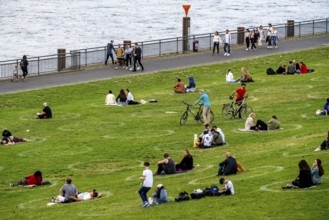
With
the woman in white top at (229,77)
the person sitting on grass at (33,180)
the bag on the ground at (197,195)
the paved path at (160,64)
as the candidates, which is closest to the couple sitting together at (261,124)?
the person sitting on grass at (33,180)

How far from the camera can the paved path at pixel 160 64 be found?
65.9 meters

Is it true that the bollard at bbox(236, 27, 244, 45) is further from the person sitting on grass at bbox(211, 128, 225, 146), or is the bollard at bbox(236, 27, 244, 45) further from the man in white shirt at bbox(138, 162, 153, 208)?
the man in white shirt at bbox(138, 162, 153, 208)

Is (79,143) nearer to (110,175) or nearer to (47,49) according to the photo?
(110,175)

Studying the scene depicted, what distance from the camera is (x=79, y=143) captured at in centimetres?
4912

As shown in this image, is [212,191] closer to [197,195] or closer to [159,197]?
[197,195]

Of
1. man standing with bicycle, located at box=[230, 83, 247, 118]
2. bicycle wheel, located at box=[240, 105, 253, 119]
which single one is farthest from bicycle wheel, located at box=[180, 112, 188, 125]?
bicycle wheel, located at box=[240, 105, 253, 119]

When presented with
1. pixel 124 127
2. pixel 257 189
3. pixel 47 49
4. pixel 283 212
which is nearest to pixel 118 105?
pixel 124 127

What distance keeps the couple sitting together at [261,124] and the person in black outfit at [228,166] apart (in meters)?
11.8

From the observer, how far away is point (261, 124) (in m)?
48.4

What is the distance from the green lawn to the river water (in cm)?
4656

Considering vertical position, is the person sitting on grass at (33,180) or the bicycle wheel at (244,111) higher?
the bicycle wheel at (244,111)

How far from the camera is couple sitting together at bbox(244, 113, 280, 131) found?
48.4 m

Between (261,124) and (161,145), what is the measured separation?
4.86 metres

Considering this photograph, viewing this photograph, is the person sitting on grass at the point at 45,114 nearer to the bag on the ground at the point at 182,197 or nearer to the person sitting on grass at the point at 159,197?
the person sitting on grass at the point at 159,197
